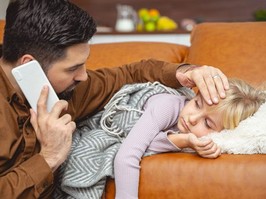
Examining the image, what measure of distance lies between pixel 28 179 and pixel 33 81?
0.83 ft

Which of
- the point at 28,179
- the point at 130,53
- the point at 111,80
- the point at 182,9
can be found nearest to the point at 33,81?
the point at 28,179

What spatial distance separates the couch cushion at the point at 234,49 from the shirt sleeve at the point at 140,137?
41 cm

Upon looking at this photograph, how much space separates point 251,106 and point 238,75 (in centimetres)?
42

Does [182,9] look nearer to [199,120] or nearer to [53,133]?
[199,120]

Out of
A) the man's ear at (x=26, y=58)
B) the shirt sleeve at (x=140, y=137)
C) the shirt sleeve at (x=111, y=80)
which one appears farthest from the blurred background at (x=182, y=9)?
the man's ear at (x=26, y=58)

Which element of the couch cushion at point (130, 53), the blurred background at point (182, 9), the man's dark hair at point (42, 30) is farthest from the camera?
the blurred background at point (182, 9)

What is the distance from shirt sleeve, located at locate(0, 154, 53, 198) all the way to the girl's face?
41 cm

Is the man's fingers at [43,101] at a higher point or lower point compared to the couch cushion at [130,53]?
higher

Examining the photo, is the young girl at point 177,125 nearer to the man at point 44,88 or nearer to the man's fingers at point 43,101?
the man at point 44,88

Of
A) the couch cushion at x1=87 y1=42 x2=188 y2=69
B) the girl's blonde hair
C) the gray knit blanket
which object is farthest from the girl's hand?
the couch cushion at x1=87 y1=42 x2=188 y2=69

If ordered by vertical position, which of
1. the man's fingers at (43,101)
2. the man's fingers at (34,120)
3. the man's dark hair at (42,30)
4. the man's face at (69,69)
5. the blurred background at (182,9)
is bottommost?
the blurred background at (182,9)

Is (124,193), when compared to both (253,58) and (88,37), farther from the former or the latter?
(253,58)

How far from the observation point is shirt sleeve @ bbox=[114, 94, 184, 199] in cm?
118

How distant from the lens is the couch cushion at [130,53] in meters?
1.92
